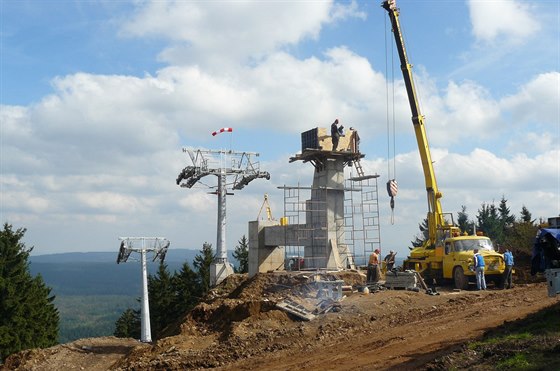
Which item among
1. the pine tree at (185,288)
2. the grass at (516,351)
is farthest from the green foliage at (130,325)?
the grass at (516,351)

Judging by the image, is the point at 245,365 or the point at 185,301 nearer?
the point at 245,365

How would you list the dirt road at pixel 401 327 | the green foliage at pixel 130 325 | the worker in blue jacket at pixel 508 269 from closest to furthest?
the dirt road at pixel 401 327 → the worker in blue jacket at pixel 508 269 → the green foliage at pixel 130 325

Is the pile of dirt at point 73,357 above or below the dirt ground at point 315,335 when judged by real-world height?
below

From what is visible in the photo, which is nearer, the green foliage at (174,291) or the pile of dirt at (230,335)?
the pile of dirt at (230,335)

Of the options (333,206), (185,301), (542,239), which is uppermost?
(333,206)

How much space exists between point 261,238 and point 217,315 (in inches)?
537

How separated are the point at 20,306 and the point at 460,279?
104ft

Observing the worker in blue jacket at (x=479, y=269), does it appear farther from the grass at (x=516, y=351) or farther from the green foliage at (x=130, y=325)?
the green foliage at (x=130, y=325)

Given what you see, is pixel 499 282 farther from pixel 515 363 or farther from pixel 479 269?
pixel 515 363

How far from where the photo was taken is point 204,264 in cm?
5791

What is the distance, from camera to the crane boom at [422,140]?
29.1m

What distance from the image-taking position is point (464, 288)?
2534 centimetres

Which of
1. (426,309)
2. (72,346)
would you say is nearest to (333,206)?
(426,309)

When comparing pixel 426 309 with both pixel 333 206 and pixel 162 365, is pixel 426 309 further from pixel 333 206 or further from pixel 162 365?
pixel 333 206
